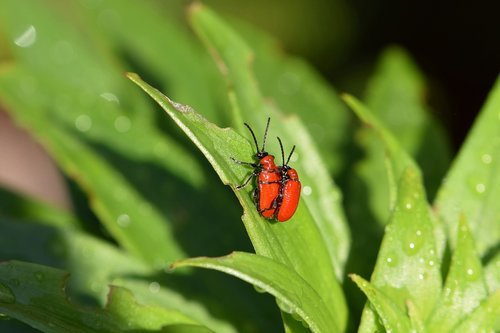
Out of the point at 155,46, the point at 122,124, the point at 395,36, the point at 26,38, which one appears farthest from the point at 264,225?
the point at 395,36

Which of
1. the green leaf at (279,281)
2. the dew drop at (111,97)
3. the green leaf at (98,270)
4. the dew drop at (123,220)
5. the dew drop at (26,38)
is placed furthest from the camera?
the dew drop at (26,38)

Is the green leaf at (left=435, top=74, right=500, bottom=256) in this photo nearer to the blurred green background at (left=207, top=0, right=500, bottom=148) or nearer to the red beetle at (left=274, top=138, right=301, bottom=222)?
the red beetle at (left=274, top=138, right=301, bottom=222)

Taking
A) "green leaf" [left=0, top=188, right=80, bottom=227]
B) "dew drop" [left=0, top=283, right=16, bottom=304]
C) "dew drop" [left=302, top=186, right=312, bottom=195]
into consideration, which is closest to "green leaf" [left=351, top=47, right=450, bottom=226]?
"dew drop" [left=302, top=186, right=312, bottom=195]

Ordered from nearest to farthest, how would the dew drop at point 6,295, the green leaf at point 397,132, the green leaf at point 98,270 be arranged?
the dew drop at point 6,295 → the green leaf at point 98,270 → the green leaf at point 397,132

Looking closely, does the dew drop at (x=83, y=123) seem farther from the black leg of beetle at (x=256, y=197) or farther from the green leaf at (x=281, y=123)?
the black leg of beetle at (x=256, y=197)

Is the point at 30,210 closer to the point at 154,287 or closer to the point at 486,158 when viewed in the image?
the point at 154,287

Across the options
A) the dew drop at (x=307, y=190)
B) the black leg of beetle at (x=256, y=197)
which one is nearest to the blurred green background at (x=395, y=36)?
the dew drop at (x=307, y=190)

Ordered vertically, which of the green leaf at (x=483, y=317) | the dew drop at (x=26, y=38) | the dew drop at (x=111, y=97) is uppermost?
the dew drop at (x=26, y=38)
